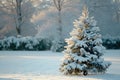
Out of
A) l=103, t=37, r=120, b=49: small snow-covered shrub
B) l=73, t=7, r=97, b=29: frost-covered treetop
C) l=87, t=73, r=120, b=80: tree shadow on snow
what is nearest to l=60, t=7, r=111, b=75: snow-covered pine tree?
l=73, t=7, r=97, b=29: frost-covered treetop

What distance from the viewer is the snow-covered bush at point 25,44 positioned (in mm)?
37656

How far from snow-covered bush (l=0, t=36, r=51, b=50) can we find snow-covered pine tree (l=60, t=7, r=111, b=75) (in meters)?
21.2

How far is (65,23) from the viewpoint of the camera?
50.7 m

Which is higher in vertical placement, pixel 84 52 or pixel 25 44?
pixel 84 52

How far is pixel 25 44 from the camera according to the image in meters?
38.0

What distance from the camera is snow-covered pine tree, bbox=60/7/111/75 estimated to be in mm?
15852

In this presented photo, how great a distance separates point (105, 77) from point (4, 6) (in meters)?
33.3

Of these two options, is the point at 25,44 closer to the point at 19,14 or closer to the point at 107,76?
the point at 19,14

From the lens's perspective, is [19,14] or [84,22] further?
[19,14]

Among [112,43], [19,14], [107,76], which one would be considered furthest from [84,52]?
[19,14]

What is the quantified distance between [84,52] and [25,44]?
22461 millimetres

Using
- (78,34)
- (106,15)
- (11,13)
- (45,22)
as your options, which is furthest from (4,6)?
(78,34)

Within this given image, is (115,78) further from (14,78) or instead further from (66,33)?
(66,33)

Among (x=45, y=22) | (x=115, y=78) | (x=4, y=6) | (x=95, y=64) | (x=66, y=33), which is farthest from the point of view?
(x=45, y=22)
